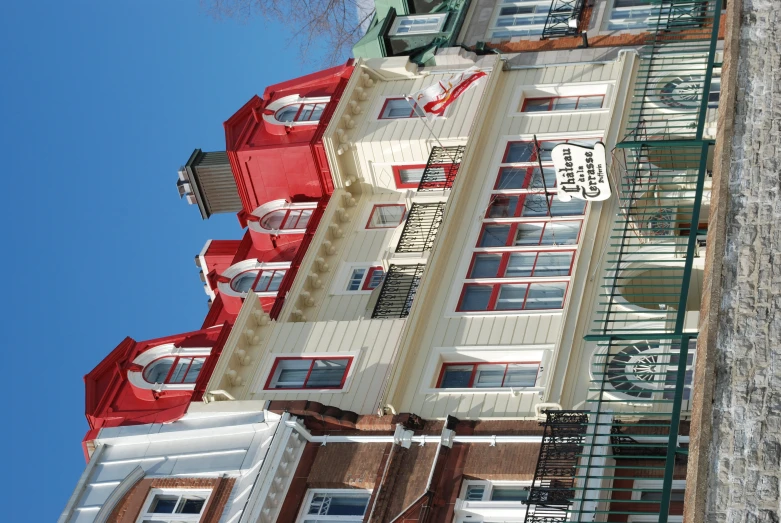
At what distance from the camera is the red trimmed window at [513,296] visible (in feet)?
101

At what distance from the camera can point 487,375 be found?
29797 millimetres

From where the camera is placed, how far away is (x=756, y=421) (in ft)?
67.4

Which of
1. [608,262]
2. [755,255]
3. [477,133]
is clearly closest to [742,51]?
[755,255]

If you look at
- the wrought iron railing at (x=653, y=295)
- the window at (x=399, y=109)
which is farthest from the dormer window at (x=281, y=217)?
the wrought iron railing at (x=653, y=295)

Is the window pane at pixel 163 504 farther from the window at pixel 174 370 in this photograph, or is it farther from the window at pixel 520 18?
the window at pixel 520 18

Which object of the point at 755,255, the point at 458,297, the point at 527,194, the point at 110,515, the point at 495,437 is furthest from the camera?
the point at 527,194

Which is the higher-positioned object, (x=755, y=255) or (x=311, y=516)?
(x=755, y=255)

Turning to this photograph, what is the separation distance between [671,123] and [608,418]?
1166 centimetres

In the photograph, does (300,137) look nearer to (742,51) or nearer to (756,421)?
(742,51)

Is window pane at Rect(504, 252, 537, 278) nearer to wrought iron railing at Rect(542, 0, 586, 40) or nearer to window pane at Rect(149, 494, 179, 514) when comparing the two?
window pane at Rect(149, 494, 179, 514)

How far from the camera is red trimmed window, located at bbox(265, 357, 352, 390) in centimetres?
3114

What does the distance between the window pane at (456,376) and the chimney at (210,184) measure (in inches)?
605

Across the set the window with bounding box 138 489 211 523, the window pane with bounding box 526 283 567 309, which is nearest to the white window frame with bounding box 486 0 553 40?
the window pane with bounding box 526 283 567 309

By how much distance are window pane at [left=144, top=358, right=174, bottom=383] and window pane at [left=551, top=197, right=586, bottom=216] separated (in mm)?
11481
